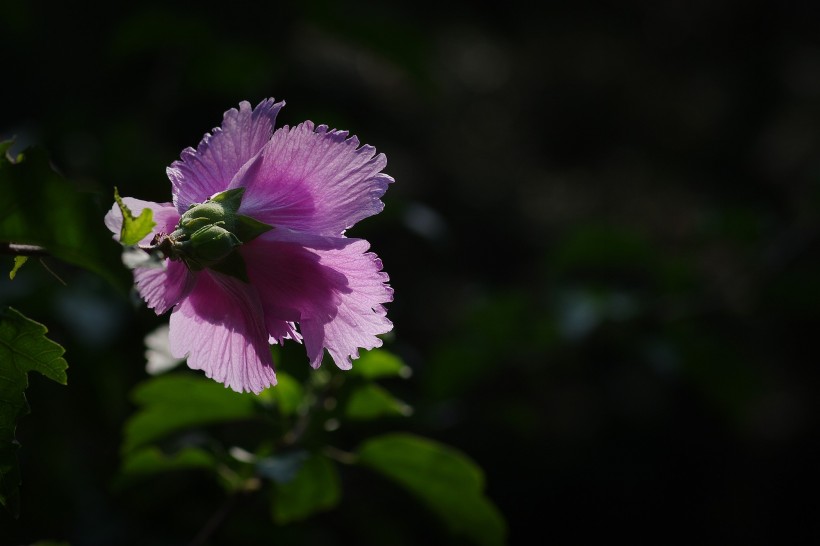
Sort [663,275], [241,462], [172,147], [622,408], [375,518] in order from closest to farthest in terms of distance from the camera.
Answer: [241,462] < [375,518] < [663,275] < [172,147] < [622,408]

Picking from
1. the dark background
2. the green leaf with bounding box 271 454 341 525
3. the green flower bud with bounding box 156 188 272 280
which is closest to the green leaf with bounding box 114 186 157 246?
the green flower bud with bounding box 156 188 272 280

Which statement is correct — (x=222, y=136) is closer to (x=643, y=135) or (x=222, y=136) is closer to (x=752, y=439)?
(x=752, y=439)

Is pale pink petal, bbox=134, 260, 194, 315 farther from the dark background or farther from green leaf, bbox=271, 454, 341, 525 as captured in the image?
the dark background

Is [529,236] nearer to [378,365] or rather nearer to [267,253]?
[378,365]

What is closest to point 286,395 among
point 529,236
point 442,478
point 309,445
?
point 309,445

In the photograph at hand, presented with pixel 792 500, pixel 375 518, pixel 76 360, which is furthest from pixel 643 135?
pixel 76 360

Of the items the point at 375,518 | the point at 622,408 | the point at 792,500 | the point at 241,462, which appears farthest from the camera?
the point at 792,500
